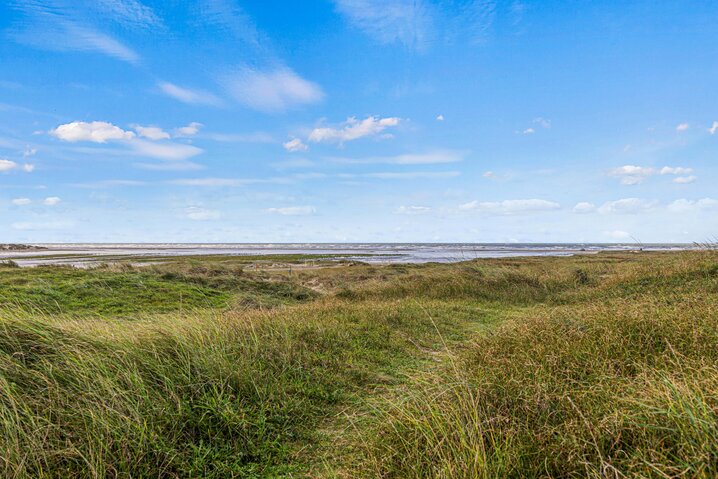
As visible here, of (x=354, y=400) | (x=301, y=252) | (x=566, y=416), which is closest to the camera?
(x=566, y=416)

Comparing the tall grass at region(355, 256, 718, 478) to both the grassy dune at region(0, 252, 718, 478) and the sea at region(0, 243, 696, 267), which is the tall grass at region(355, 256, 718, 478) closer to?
the grassy dune at region(0, 252, 718, 478)

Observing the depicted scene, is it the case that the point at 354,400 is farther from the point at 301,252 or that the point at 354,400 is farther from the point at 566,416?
the point at 301,252

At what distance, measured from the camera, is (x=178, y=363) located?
16.9 feet

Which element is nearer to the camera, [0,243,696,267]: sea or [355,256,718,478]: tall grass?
[355,256,718,478]: tall grass

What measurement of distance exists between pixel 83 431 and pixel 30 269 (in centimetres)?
2172

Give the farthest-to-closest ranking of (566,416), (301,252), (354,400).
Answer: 1. (301,252)
2. (354,400)
3. (566,416)

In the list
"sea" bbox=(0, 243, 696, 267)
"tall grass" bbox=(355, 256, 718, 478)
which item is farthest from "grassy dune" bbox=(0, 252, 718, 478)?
"sea" bbox=(0, 243, 696, 267)

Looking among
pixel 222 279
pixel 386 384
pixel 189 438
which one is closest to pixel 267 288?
pixel 222 279

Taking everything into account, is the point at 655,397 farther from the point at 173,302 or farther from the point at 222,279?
the point at 222,279

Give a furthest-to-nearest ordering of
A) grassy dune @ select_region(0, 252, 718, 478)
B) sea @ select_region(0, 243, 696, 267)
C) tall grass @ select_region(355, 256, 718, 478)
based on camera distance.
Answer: sea @ select_region(0, 243, 696, 267) → grassy dune @ select_region(0, 252, 718, 478) → tall grass @ select_region(355, 256, 718, 478)

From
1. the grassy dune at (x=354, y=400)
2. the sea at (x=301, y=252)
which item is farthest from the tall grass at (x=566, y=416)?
the sea at (x=301, y=252)

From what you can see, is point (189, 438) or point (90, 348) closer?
point (189, 438)

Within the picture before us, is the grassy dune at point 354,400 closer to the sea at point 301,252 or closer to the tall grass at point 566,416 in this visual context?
the tall grass at point 566,416

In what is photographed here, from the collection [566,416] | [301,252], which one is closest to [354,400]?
[566,416]
